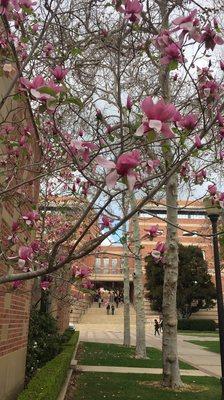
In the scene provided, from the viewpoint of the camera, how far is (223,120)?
325cm

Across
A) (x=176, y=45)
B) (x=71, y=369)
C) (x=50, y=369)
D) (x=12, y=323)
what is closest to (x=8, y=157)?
(x=176, y=45)

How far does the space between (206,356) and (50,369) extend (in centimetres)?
1190

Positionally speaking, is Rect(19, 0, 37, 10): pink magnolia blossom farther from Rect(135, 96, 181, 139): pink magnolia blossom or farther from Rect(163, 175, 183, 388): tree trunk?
Rect(163, 175, 183, 388): tree trunk

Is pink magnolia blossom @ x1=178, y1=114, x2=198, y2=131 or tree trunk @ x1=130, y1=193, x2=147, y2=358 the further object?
tree trunk @ x1=130, y1=193, x2=147, y2=358

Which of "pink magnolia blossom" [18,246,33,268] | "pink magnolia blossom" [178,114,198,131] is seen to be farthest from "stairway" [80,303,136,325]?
"pink magnolia blossom" [178,114,198,131]

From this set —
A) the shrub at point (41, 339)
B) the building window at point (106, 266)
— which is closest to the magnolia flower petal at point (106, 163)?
the shrub at point (41, 339)

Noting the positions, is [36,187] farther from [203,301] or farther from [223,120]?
[203,301]

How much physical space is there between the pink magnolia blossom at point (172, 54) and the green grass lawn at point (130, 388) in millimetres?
7269

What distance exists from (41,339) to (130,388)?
2.77 metres

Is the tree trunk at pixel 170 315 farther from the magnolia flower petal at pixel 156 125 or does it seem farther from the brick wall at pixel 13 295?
the magnolia flower petal at pixel 156 125

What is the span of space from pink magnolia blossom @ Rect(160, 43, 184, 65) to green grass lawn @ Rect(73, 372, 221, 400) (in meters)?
7.27

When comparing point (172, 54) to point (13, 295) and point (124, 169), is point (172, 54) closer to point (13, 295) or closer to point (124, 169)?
point (124, 169)

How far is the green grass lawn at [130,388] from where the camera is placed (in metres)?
9.16

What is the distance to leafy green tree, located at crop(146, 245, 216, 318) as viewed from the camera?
47.3 meters
